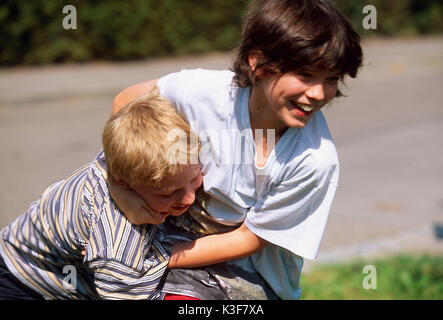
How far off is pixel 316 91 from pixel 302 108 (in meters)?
0.08

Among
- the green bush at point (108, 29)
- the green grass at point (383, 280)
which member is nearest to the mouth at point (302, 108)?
the green grass at point (383, 280)

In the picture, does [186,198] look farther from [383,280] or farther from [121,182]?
[383,280]

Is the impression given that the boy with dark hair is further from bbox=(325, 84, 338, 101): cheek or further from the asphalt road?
the asphalt road

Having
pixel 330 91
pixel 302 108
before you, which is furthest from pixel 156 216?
pixel 330 91

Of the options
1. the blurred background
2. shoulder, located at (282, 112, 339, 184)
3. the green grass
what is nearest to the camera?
shoulder, located at (282, 112, 339, 184)

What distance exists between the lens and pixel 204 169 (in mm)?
2170

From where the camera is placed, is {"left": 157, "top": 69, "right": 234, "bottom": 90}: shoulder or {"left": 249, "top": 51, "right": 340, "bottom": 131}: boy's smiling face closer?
{"left": 249, "top": 51, "right": 340, "bottom": 131}: boy's smiling face

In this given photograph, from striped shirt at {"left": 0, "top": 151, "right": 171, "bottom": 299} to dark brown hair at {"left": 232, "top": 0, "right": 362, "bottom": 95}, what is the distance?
2.32ft

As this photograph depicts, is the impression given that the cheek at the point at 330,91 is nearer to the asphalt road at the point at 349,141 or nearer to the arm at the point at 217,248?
the arm at the point at 217,248

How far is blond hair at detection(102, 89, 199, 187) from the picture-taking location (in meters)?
1.95

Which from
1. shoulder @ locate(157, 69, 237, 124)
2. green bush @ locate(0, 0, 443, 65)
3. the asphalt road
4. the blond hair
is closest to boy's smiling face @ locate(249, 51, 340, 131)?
shoulder @ locate(157, 69, 237, 124)

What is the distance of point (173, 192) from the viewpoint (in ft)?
6.75

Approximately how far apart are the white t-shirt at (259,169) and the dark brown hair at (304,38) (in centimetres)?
22
